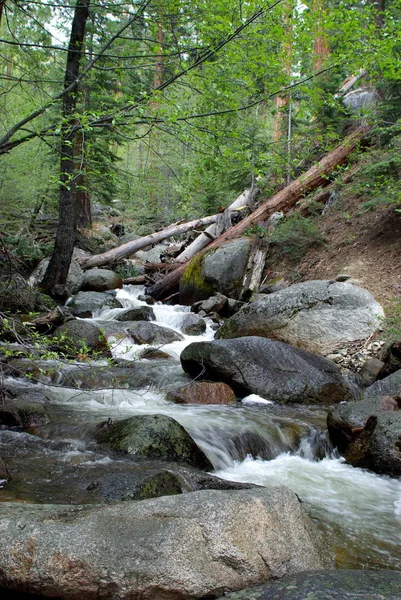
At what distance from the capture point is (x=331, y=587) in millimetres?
2125

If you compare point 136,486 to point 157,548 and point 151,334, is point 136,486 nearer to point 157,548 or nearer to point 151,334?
point 157,548

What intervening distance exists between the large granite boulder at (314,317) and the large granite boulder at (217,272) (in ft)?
10.4

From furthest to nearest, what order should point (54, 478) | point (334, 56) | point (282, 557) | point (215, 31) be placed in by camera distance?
point (334, 56) < point (215, 31) < point (54, 478) < point (282, 557)

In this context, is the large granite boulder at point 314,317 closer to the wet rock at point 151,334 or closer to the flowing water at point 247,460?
the wet rock at point 151,334

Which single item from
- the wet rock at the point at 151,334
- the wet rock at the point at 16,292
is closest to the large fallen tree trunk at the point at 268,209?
the wet rock at the point at 151,334

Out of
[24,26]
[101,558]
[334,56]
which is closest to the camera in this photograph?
[101,558]

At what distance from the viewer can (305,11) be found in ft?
17.8

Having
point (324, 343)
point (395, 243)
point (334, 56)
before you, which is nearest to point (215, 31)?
point (334, 56)

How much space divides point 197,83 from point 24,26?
3.09 meters

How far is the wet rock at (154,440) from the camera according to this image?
512 cm

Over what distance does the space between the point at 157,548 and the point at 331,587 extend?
0.84m

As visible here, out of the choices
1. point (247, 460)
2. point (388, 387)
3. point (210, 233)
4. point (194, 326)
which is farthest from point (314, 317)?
point (210, 233)

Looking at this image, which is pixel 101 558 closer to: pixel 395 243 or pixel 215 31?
pixel 215 31

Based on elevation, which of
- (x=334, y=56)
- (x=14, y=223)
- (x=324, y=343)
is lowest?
(x=324, y=343)
